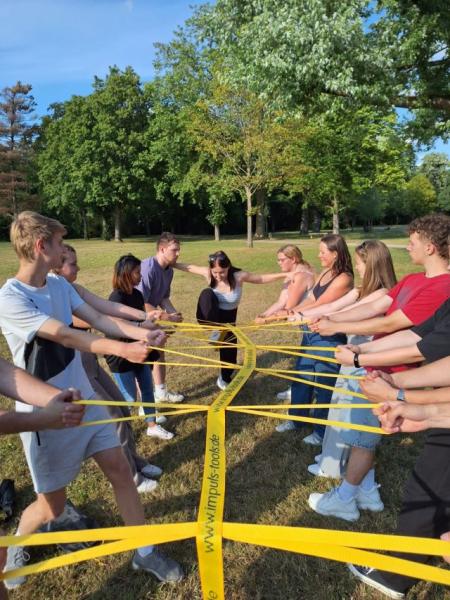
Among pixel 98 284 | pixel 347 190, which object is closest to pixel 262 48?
pixel 98 284

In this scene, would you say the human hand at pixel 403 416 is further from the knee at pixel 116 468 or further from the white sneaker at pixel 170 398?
the white sneaker at pixel 170 398

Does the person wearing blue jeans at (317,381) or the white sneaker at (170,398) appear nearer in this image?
the person wearing blue jeans at (317,381)

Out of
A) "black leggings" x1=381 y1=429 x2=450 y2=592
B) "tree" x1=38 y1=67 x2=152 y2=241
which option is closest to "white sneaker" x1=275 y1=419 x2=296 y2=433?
"black leggings" x1=381 y1=429 x2=450 y2=592

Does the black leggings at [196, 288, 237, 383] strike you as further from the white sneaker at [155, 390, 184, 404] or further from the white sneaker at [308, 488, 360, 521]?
the white sneaker at [308, 488, 360, 521]

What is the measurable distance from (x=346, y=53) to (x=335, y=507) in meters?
12.0

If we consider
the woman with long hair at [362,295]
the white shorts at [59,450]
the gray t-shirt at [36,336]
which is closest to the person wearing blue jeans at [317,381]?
the woman with long hair at [362,295]

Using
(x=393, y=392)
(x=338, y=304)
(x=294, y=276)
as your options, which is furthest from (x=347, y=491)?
(x=294, y=276)

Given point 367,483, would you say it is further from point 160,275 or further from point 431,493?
point 160,275

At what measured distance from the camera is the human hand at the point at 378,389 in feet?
7.75

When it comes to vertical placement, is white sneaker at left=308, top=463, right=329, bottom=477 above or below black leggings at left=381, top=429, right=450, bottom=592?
below

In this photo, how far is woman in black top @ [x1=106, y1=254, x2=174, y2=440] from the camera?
13.7 feet

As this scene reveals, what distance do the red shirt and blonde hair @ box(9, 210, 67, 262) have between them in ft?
8.02

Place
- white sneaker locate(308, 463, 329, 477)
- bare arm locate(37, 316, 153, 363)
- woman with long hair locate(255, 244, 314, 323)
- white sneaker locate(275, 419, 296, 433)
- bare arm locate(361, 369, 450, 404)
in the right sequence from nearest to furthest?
bare arm locate(361, 369, 450, 404) → bare arm locate(37, 316, 153, 363) → white sneaker locate(308, 463, 329, 477) → white sneaker locate(275, 419, 296, 433) → woman with long hair locate(255, 244, 314, 323)

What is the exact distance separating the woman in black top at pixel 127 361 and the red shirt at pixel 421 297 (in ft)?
7.94
